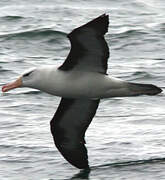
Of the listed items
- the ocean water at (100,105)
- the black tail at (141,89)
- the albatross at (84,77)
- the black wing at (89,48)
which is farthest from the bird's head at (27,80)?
the black tail at (141,89)

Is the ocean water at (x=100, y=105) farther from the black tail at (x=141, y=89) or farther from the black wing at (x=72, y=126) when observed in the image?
the black tail at (x=141, y=89)

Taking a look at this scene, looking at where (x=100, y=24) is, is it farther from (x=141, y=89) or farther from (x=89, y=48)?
(x=141, y=89)

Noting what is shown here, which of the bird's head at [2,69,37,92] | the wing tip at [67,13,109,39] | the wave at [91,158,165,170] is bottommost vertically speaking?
the wave at [91,158,165,170]

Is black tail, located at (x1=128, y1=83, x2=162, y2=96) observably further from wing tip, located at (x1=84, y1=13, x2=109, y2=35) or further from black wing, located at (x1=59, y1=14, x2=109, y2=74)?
wing tip, located at (x1=84, y1=13, x2=109, y2=35)

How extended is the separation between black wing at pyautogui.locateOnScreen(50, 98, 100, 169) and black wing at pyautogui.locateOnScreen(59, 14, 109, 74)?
112 cm

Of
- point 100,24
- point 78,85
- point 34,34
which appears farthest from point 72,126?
point 34,34

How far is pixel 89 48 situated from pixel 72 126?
74.7 inches

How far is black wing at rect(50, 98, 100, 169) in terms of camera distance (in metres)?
12.6

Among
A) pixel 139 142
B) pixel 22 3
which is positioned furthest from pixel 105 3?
pixel 139 142

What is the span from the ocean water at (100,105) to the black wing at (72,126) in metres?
0.19

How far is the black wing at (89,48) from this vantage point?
10.7 meters

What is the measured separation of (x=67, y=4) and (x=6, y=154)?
1193 cm

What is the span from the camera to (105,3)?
24.0 m

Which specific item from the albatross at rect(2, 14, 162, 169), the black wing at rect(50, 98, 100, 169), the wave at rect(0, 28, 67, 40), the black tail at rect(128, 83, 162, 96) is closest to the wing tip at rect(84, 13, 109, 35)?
the albatross at rect(2, 14, 162, 169)
